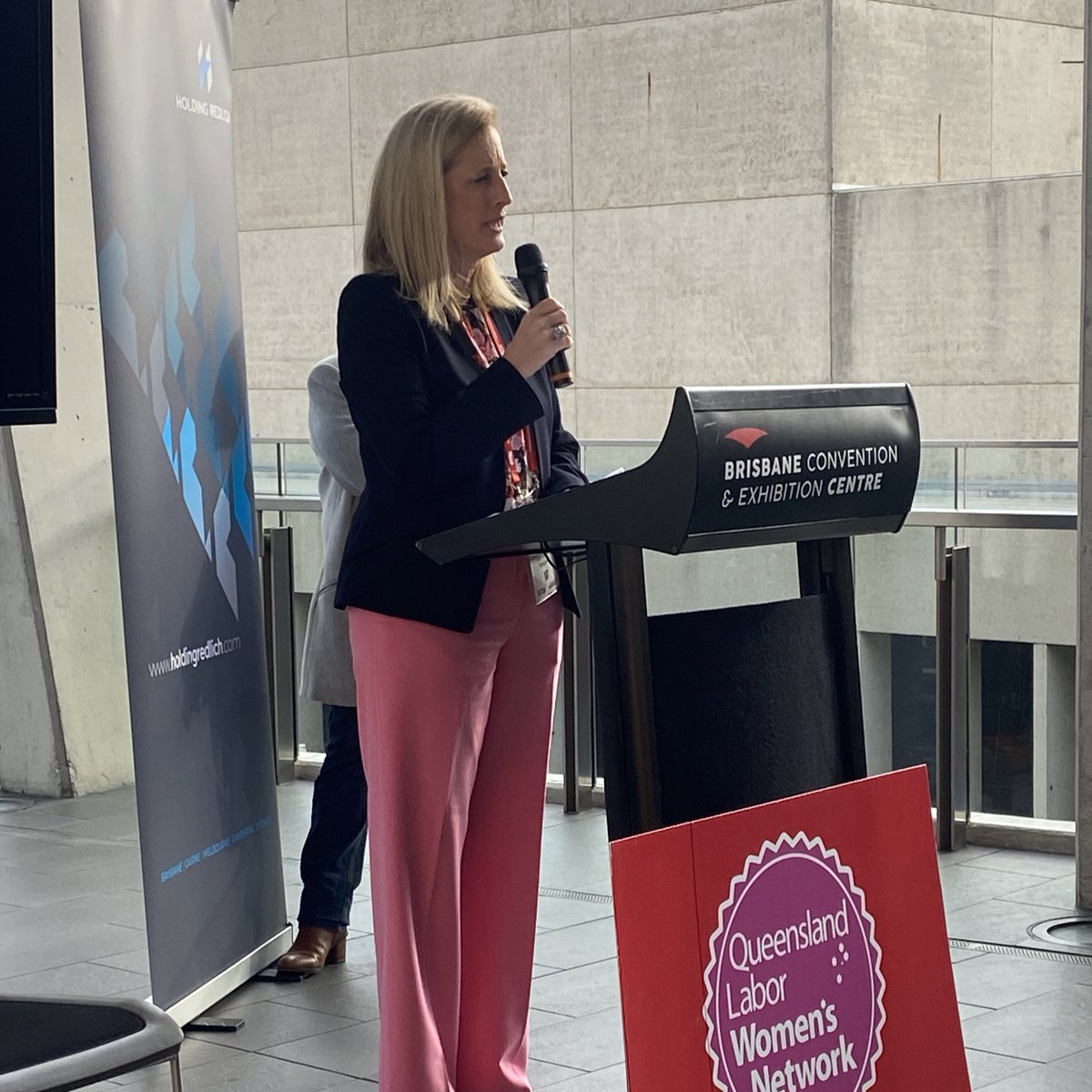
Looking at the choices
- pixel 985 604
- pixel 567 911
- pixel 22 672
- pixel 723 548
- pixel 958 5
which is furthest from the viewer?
pixel 958 5

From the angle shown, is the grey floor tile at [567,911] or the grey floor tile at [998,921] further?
the grey floor tile at [567,911]

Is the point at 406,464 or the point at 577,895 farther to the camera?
the point at 577,895

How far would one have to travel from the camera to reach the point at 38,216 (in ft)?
8.52

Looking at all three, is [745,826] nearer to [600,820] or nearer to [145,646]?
[145,646]

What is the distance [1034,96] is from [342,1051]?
10.7 metres

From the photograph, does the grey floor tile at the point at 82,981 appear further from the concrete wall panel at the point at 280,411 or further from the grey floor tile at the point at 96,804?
the concrete wall panel at the point at 280,411

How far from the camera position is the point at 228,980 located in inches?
152

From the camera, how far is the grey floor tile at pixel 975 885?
4641 mm

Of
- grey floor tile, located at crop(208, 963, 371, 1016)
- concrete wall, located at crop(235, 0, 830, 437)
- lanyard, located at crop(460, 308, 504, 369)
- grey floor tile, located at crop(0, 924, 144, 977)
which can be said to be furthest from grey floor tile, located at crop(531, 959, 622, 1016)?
concrete wall, located at crop(235, 0, 830, 437)

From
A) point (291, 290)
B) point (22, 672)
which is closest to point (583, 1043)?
point (22, 672)

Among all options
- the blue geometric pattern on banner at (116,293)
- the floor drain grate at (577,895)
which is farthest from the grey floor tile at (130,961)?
the blue geometric pattern on banner at (116,293)

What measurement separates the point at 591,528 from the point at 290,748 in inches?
182

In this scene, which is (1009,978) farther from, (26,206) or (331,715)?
(26,206)

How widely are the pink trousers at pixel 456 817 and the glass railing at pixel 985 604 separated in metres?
2.22
